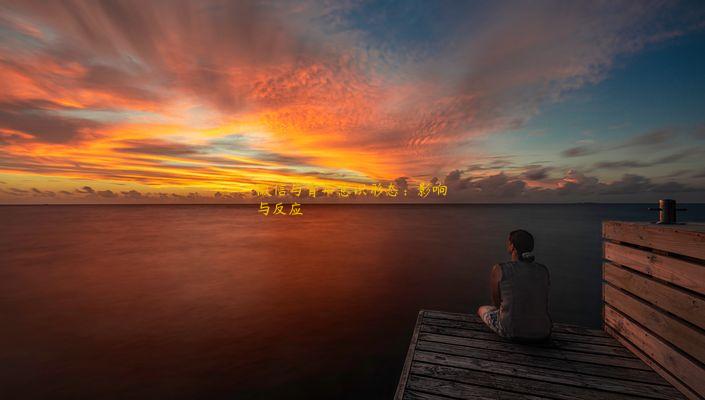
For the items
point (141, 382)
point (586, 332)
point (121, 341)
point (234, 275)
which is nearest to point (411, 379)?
point (586, 332)

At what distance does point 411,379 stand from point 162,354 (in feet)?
29.0

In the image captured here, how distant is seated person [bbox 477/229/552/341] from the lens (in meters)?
5.29

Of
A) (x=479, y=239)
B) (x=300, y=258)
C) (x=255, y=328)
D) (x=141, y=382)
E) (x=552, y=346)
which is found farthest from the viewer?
(x=479, y=239)

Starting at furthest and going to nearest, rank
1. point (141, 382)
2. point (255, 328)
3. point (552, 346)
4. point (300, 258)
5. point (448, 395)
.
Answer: point (300, 258) → point (255, 328) → point (141, 382) → point (552, 346) → point (448, 395)

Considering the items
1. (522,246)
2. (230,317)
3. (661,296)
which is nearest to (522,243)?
(522,246)

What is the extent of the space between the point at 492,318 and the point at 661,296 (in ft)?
8.51

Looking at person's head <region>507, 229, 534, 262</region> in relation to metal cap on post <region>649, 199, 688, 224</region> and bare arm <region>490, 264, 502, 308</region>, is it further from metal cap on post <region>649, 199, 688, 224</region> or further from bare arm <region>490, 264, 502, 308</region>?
metal cap on post <region>649, 199, 688, 224</region>

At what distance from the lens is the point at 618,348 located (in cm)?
556

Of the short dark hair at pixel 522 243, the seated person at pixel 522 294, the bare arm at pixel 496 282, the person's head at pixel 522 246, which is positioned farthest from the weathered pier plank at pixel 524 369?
the short dark hair at pixel 522 243

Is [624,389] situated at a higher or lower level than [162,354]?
higher

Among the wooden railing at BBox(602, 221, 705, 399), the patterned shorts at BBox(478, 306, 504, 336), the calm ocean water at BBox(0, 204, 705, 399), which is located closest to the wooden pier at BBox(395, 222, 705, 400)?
the wooden railing at BBox(602, 221, 705, 399)

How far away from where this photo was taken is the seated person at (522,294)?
5.29m

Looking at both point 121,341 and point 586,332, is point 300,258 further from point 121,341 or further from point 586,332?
point 586,332

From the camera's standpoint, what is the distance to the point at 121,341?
10.6 m
